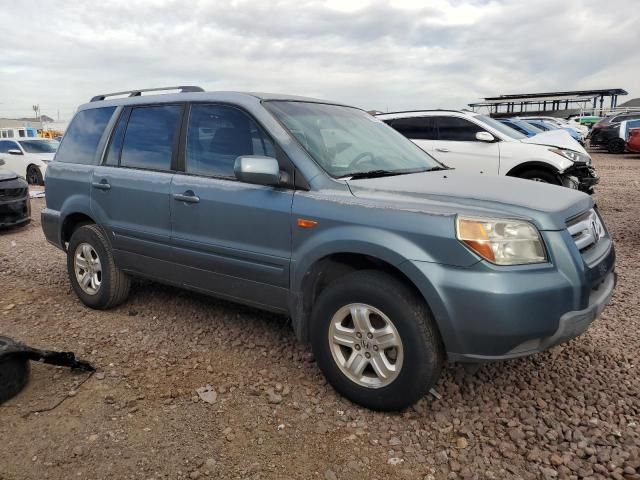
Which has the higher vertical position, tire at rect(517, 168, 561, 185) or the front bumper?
tire at rect(517, 168, 561, 185)

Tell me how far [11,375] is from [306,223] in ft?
6.14

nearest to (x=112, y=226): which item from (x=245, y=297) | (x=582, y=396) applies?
(x=245, y=297)

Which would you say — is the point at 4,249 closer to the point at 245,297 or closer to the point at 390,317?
the point at 245,297

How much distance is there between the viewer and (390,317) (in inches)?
105

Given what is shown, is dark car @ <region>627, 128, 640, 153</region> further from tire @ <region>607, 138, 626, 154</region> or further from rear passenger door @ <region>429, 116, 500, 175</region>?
rear passenger door @ <region>429, 116, 500, 175</region>

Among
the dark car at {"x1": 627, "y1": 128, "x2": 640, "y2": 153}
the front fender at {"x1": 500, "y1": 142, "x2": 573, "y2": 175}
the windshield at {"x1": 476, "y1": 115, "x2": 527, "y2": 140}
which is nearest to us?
the front fender at {"x1": 500, "y1": 142, "x2": 573, "y2": 175}

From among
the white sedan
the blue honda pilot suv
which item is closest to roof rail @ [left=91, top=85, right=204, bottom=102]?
the blue honda pilot suv

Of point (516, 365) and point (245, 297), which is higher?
point (245, 297)

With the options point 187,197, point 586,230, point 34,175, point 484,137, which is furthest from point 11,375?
point 34,175

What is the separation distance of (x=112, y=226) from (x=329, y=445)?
253cm

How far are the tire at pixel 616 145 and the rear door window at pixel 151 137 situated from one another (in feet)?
73.5

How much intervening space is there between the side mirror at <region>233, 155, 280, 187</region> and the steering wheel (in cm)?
51

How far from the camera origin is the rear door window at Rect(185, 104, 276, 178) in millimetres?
3361

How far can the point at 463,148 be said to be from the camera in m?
8.49
